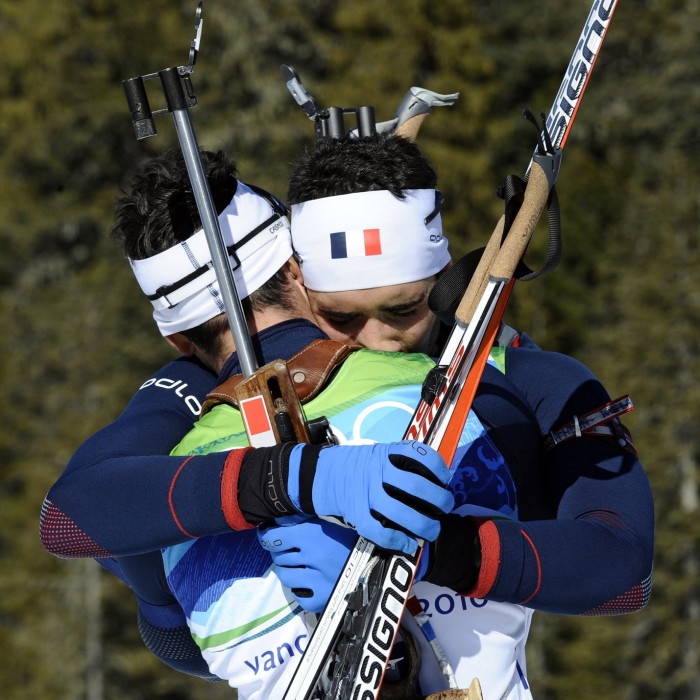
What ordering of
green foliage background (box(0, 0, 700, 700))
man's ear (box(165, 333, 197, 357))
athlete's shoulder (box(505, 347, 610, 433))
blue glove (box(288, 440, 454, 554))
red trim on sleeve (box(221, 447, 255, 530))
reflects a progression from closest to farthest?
blue glove (box(288, 440, 454, 554)), red trim on sleeve (box(221, 447, 255, 530)), athlete's shoulder (box(505, 347, 610, 433)), man's ear (box(165, 333, 197, 357)), green foliage background (box(0, 0, 700, 700))

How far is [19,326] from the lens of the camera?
42.8m

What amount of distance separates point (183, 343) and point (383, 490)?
4.05ft

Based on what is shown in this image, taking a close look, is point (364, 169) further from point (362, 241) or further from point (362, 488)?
point (362, 488)

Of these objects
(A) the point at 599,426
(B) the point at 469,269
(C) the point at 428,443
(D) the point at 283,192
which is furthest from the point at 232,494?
(D) the point at 283,192

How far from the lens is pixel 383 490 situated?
10.6ft

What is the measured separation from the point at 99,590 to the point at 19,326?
1353cm

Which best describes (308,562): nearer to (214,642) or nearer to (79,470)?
(214,642)

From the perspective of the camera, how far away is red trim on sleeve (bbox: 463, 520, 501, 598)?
3.39 meters

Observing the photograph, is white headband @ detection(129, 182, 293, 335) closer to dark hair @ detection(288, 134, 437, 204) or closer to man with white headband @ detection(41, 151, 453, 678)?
man with white headband @ detection(41, 151, 453, 678)

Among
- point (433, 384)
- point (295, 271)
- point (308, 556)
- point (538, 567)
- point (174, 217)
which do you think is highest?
point (174, 217)

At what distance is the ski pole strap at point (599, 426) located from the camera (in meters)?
3.71

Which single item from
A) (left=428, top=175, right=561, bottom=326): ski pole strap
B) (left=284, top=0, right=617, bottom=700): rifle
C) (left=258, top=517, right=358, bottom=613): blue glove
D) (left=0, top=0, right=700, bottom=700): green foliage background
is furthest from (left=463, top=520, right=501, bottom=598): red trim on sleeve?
(left=0, top=0, right=700, bottom=700): green foliage background

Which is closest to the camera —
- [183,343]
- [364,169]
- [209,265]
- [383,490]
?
[383,490]

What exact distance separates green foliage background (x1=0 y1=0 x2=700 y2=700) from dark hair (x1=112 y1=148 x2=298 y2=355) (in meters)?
26.8
